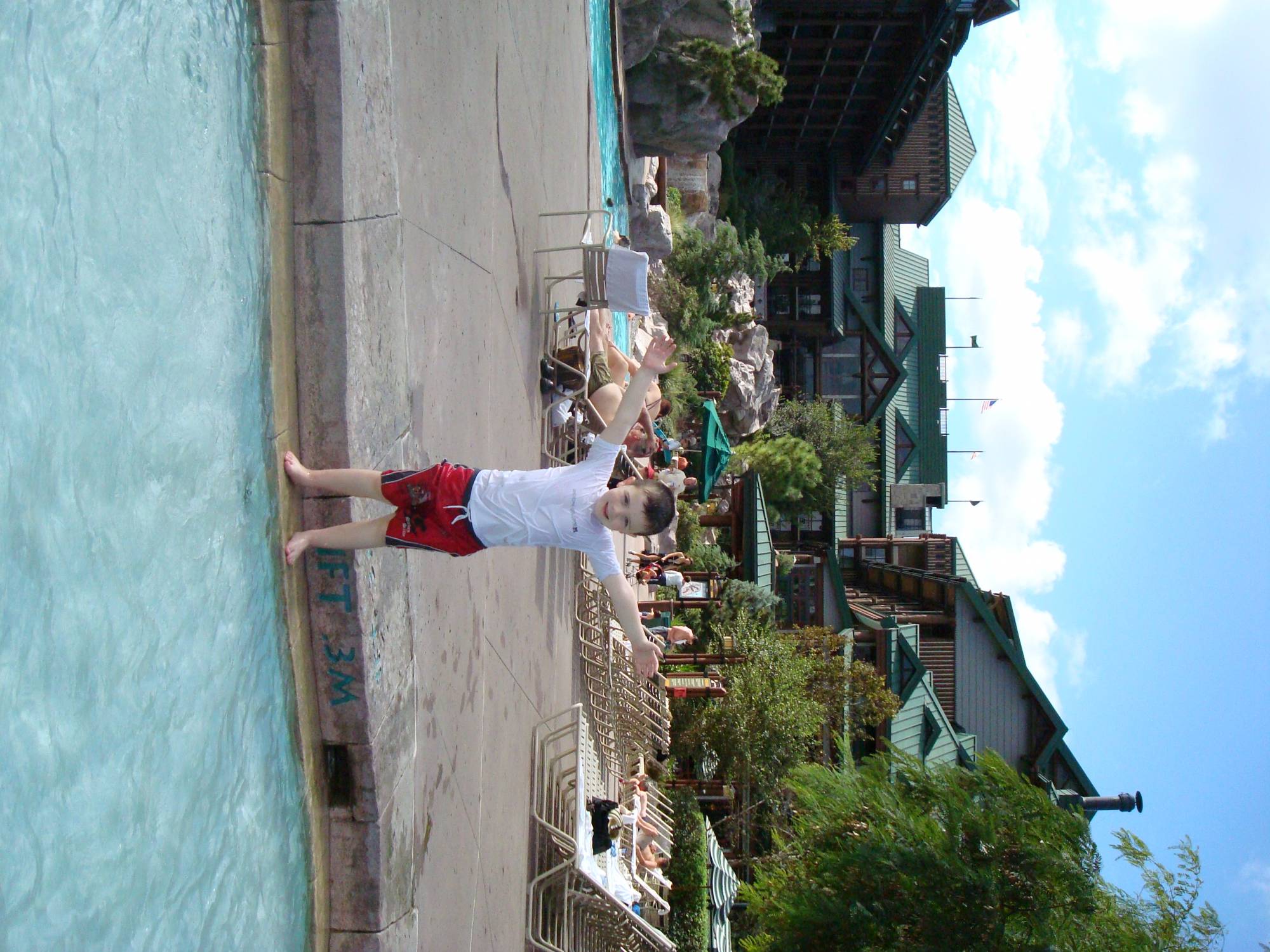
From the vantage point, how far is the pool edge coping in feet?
13.1

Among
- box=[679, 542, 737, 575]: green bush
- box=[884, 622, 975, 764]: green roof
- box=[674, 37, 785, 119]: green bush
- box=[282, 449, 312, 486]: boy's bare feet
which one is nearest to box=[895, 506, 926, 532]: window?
box=[884, 622, 975, 764]: green roof

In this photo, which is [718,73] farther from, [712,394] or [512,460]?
[512,460]

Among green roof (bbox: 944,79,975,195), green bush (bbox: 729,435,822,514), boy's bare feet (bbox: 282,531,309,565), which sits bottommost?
green bush (bbox: 729,435,822,514)

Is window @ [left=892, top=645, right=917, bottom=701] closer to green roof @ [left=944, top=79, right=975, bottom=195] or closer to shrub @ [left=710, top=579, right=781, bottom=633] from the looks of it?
shrub @ [left=710, top=579, right=781, bottom=633]

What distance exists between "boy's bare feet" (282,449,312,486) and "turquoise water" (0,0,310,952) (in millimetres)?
129

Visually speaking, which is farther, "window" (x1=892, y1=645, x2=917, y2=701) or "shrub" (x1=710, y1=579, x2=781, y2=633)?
"window" (x1=892, y1=645, x2=917, y2=701)

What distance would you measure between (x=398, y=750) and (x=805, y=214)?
1085 inches

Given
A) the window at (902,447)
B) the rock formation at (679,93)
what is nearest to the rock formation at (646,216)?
the rock formation at (679,93)

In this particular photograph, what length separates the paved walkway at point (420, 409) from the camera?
166 inches

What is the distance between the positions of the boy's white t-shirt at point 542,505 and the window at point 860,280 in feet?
103

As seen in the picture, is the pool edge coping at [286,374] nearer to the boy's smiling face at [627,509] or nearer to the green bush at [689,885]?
the boy's smiling face at [627,509]

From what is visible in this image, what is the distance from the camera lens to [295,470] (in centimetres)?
416

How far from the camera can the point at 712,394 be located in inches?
903

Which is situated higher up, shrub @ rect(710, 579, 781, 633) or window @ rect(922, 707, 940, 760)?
shrub @ rect(710, 579, 781, 633)
